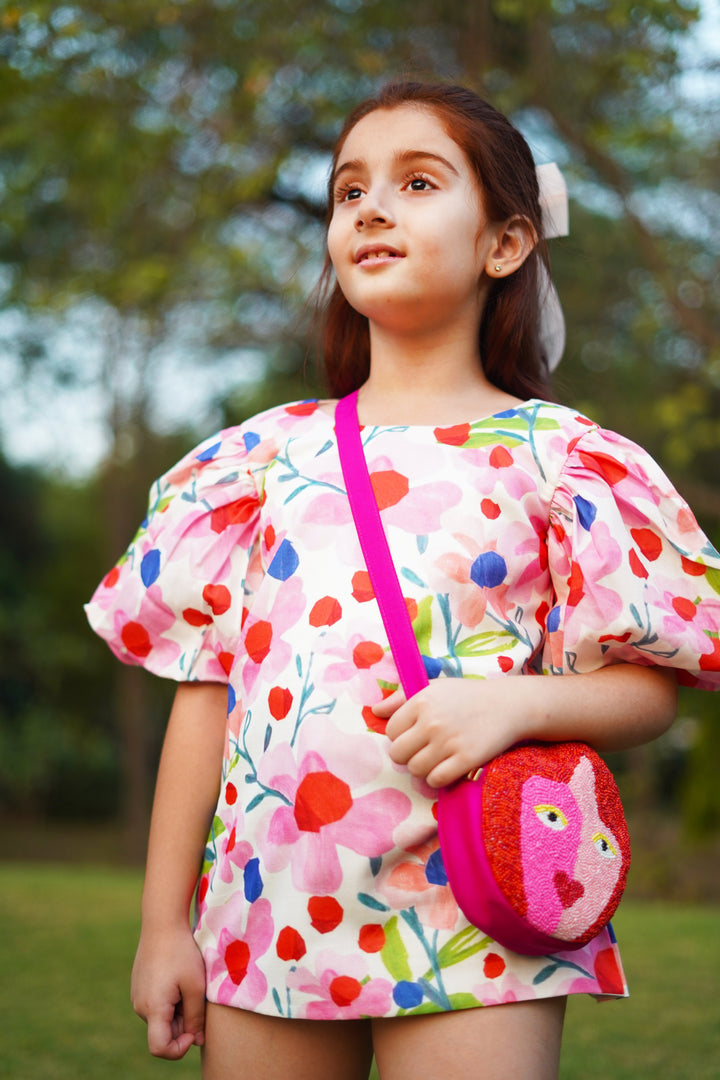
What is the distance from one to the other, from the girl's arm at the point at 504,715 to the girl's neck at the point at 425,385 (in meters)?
0.44

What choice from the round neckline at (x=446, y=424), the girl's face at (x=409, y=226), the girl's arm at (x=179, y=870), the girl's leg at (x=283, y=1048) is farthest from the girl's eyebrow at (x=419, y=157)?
the girl's leg at (x=283, y=1048)

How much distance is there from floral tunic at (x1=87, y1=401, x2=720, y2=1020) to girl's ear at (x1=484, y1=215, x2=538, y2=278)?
27 centimetres

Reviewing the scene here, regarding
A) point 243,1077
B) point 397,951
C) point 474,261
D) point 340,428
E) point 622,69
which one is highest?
point 622,69

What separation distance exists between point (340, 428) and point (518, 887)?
0.68m

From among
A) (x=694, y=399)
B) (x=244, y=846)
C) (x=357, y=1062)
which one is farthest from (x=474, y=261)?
(x=694, y=399)

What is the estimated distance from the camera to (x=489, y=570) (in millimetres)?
1477

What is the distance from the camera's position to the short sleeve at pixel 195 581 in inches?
64.8

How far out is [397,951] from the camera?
53.2 inches

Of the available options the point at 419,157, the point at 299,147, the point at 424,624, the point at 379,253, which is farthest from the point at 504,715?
the point at 299,147

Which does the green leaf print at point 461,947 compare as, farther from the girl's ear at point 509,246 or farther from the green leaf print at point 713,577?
the girl's ear at point 509,246

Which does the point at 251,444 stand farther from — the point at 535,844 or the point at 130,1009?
the point at 130,1009

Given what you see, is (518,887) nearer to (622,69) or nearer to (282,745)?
(282,745)

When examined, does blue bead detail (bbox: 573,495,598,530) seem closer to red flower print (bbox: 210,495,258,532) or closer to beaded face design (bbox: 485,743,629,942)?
beaded face design (bbox: 485,743,629,942)

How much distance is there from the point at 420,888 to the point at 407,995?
0.40 feet
